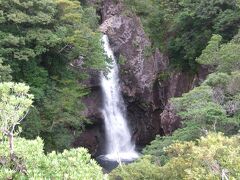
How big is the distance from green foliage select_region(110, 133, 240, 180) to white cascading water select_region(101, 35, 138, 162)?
13809 millimetres

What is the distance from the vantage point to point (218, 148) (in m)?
9.74

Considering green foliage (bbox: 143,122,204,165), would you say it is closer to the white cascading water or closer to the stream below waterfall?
the stream below waterfall

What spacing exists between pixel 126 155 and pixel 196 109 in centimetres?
1293

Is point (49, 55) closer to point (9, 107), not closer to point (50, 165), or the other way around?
point (9, 107)

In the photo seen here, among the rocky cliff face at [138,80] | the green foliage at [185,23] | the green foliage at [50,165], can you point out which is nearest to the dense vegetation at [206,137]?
the green foliage at [50,165]

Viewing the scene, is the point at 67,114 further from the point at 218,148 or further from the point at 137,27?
the point at 218,148

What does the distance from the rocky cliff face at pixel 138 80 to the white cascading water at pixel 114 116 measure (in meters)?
0.47

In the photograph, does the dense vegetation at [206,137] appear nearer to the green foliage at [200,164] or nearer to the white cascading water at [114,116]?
the green foliage at [200,164]

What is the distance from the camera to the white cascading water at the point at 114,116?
29391mm

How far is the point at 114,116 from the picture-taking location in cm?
2978

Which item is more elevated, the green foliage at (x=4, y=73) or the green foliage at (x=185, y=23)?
the green foliage at (x=185, y=23)

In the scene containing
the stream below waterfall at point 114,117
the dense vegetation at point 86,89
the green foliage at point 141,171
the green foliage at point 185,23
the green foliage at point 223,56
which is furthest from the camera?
the stream below waterfall at point 114,117

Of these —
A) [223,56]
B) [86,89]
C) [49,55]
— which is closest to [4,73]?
[49,55]

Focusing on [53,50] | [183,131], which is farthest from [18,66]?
[183,131]
